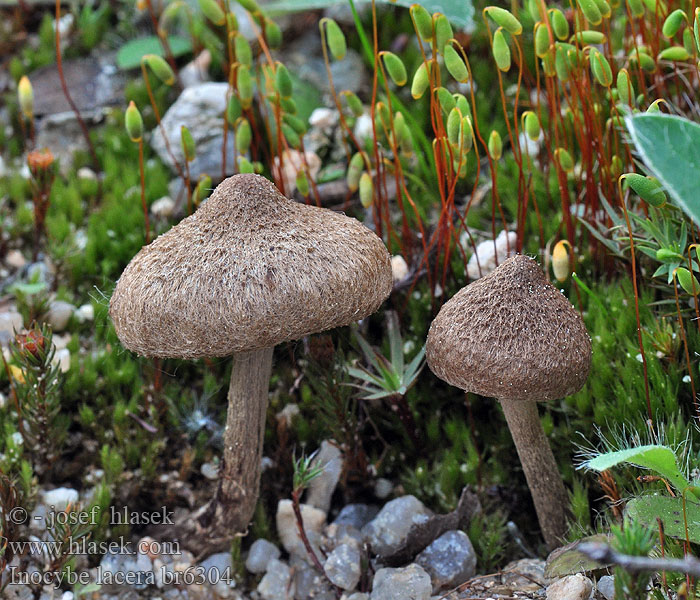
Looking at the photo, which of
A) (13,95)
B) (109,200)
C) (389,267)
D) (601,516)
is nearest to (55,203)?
(109,200)

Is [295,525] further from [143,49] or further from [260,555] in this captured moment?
[143,49]

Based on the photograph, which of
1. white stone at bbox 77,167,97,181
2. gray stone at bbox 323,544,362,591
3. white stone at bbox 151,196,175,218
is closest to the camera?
gray stone at bbox 323,544,362,591

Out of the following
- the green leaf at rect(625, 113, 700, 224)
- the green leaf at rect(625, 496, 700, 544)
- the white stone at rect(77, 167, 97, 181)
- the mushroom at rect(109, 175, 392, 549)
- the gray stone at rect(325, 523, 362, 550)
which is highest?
the green leaf at rect(625, 113, 700, 224)

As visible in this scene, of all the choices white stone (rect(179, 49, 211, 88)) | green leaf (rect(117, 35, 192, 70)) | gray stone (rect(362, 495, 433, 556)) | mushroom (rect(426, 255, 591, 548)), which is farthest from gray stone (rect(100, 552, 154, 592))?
green leaf (rect(117, 35, 192, 70))

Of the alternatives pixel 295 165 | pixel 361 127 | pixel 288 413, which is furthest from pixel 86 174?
pixel 288 413

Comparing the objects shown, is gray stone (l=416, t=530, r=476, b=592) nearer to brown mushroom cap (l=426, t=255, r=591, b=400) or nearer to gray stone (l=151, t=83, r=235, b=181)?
brown mushroom cap (l=426, t=255, r=591, b=400)

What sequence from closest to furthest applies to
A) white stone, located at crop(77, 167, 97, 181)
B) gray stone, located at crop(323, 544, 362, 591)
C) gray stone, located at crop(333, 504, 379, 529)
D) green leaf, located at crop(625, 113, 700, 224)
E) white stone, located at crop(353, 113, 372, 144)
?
green leaf, located at crop(625, 113, 700, 224) < gray stone, located at crop(323, 544, 362, 591) < gray stone, located at crop(333, 504, 379, 529) < white stone, located at crop(353, 113, 372, 144) < white stone, located at crop(77, 167, 97, 181)

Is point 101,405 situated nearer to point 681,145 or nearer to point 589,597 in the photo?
point 589,597
